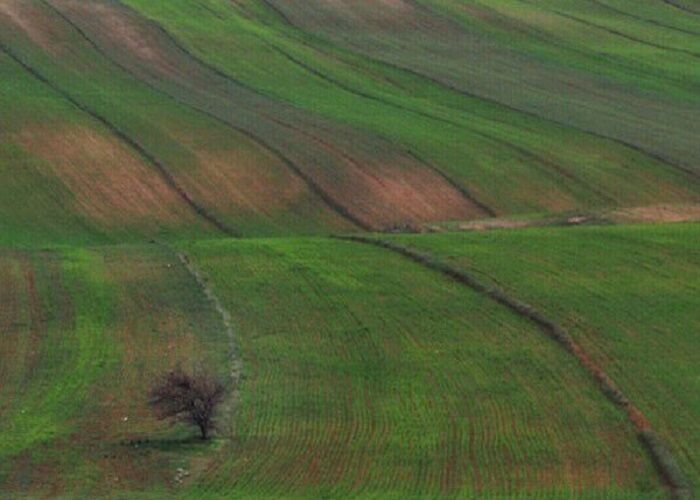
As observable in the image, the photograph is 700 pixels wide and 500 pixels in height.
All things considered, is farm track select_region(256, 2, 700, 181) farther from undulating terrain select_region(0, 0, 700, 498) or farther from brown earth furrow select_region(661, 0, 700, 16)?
brown earth furrow select_region(661, 0, 700, 16)

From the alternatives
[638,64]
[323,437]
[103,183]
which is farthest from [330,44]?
[323,437]

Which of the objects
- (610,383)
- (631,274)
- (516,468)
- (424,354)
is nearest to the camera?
(516,468)

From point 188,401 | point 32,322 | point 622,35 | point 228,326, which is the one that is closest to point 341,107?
point 622,35

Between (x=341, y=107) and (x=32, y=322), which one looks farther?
(x=341, y=107)

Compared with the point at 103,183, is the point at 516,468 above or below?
above

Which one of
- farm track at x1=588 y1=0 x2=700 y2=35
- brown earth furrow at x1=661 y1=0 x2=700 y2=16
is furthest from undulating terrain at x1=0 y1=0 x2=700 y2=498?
brown earth furrow at x1=661 y1=0 x2=700 y2=16

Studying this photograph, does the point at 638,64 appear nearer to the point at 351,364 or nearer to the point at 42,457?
the point at 351,364

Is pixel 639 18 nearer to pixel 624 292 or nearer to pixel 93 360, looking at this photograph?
pixel 624 292
